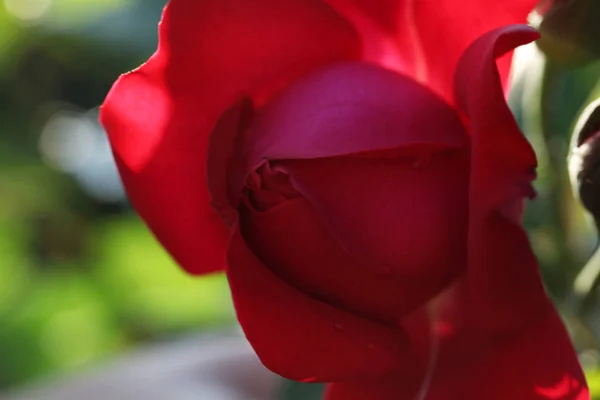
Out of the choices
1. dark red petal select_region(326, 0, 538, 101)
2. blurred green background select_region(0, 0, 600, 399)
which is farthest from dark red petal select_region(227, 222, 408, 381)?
blurred green background select_region(0, 0, 600, 399)

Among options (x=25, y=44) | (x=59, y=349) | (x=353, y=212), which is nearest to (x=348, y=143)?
(x=353, y=212)

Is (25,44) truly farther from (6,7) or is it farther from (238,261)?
(238,261)

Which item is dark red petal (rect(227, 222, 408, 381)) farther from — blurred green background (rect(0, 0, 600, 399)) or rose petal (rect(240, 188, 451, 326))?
blurred green background (rect(0, 0, 600, 399))

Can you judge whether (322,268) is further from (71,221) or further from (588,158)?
(71,221)

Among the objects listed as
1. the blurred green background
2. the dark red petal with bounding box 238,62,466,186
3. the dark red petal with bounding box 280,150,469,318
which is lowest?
the blurred green background

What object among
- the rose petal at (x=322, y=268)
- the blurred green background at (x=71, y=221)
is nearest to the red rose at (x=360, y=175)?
the rose petal at (x=322, y=268)

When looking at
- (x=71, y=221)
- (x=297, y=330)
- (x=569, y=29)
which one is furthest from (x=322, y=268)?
(x=71, y=221)

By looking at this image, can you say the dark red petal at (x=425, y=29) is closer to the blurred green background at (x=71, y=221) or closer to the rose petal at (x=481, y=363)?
the rose petal at (x=481, y=363)
